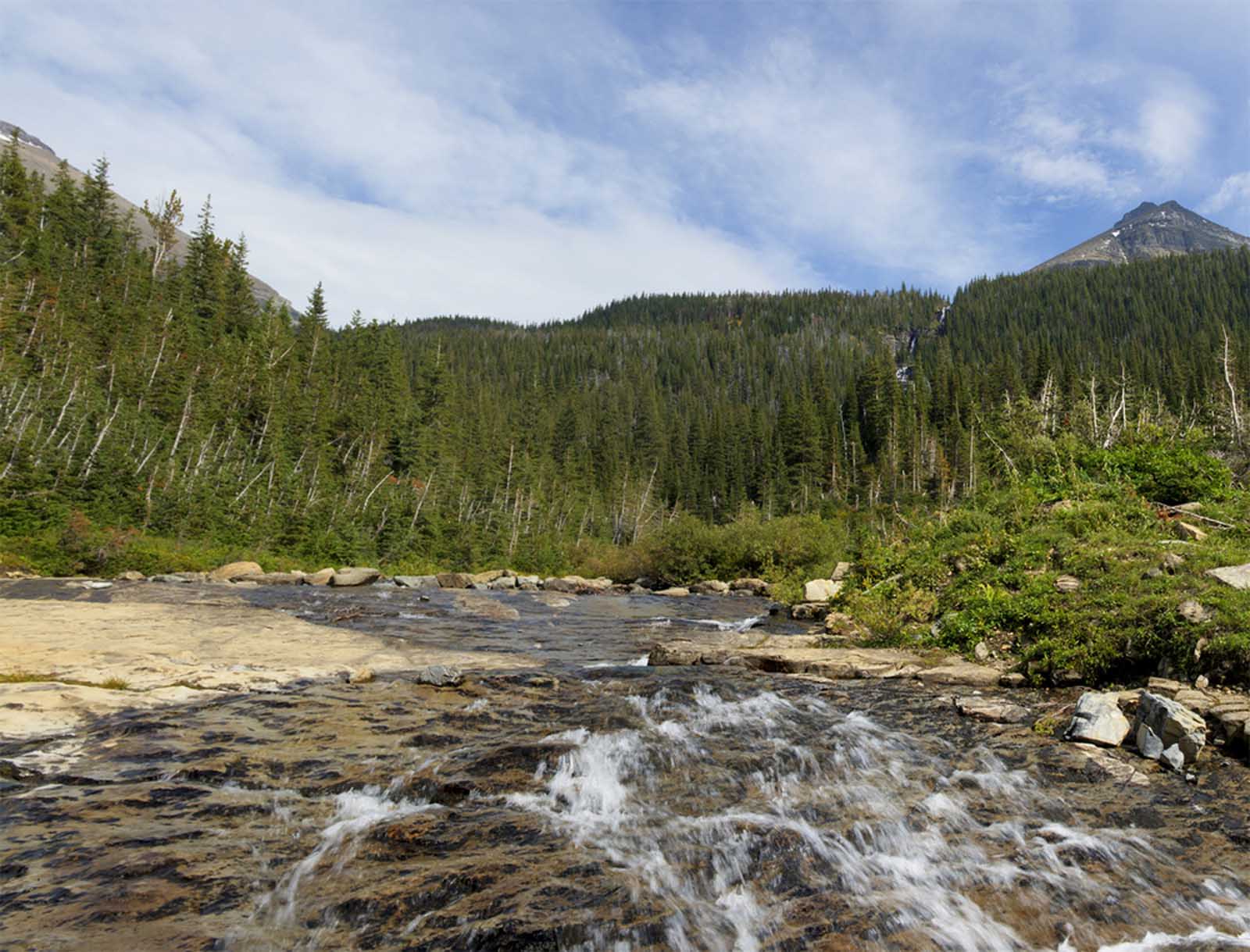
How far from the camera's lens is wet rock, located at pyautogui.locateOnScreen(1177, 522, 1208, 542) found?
43.2 ft

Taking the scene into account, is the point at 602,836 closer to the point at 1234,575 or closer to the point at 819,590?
the point at 1234,575

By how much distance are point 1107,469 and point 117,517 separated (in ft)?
141

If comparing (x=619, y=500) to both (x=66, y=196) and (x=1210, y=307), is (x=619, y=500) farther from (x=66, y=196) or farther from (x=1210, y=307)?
(x=1210, y=307)

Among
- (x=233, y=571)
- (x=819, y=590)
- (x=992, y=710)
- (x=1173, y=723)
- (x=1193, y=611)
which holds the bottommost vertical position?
(x=233, y=571)

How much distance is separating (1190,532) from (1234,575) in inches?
170

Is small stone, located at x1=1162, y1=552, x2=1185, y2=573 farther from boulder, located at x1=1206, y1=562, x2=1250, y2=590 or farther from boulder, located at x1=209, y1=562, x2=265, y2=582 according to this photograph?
boulder, located at x1=209, y1=562, x2=265, y2=582

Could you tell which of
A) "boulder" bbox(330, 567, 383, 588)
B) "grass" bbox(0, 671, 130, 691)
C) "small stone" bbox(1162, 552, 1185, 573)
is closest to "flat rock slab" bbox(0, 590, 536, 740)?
"grass" bbox(0, 671, 130, 691)

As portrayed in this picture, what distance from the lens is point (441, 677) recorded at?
10531 millimetres

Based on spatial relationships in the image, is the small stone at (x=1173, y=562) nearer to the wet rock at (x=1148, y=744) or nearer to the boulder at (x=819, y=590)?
the wet rock at (x=1148, y=744)

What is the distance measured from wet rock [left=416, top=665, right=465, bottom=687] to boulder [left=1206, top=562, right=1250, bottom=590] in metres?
11.9

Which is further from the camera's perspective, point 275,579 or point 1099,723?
point 275,579

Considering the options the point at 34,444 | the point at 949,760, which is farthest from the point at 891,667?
the point at 34,444

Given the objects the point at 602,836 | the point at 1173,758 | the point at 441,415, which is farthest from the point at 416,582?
the point at 441,415

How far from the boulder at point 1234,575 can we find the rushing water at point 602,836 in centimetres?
406
